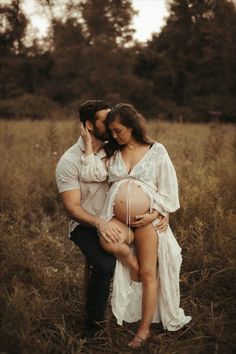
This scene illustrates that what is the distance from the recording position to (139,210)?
2.83 m

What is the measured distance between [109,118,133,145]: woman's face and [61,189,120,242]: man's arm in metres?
0.52

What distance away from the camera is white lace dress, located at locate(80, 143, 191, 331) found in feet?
9.50

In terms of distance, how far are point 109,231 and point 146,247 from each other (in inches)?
13.1

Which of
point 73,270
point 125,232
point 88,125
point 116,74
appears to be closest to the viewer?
point 125,232

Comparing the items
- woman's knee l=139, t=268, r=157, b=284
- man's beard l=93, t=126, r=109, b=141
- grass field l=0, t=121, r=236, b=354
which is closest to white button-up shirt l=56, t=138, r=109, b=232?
man's beard l=93, t=126, r=109, b=141

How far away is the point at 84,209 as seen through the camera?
10.1 ft

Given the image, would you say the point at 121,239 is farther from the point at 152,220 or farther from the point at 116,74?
the point at 116,74

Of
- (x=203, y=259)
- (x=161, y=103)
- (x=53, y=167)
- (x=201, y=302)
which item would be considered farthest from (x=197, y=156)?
(x=161, y=103)

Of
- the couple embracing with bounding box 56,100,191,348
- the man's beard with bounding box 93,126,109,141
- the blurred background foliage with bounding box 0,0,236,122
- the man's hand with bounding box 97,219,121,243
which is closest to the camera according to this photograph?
the man's hand with bounding box 97,219,121,243

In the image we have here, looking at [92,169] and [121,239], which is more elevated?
[92,169]

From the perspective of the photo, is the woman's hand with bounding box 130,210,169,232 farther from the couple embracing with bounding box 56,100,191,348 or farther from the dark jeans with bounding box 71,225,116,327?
the dark jeans with bounding box 71,225,116,327

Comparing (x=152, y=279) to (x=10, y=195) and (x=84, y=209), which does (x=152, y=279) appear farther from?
(x=10, y=195)

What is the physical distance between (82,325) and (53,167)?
10.7 feet

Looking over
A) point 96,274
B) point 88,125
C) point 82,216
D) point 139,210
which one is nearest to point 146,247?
point 139,210
